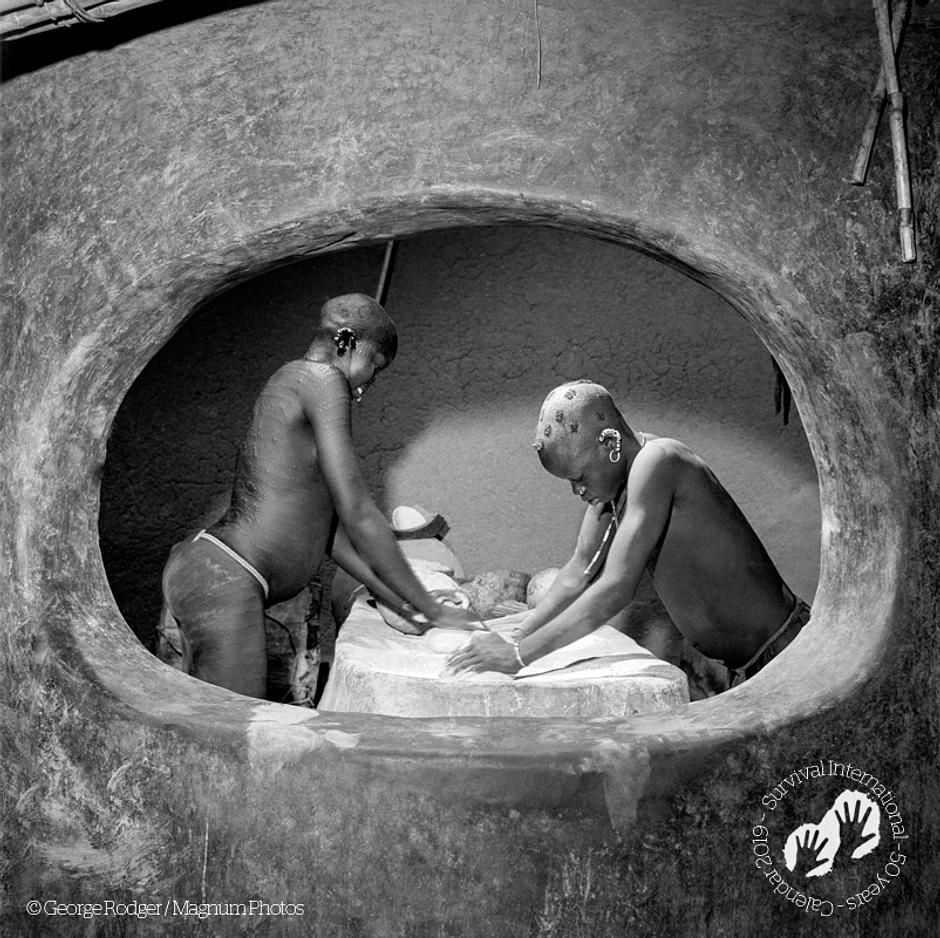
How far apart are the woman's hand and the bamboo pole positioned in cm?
209

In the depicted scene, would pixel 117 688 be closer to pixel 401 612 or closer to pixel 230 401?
pixel 401 612

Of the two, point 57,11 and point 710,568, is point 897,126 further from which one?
point 57,11

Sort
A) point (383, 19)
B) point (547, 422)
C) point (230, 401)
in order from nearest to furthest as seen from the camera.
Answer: point (383, 19) → point (547, 422) → point (230, 401)

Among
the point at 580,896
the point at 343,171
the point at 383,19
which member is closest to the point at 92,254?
the point at 343,171

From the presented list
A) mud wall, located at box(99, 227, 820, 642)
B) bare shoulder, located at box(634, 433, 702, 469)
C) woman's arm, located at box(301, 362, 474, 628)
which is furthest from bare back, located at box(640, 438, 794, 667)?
mud wall, located at box(99, 227, 820, 642)

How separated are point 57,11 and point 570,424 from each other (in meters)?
1.94

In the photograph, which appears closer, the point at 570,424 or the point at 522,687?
the point at 522,687

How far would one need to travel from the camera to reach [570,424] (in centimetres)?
507

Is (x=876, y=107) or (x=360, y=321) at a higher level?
(x=876, y=107)

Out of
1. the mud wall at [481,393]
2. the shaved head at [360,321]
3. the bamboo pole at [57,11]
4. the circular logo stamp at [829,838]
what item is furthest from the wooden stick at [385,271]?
the circular logo stamp at [829,838]

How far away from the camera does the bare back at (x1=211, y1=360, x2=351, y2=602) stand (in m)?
5.16

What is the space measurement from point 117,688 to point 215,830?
1.58ft

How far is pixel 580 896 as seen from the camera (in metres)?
4.25

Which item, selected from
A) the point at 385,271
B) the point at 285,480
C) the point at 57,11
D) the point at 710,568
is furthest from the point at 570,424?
the point at 57,11
